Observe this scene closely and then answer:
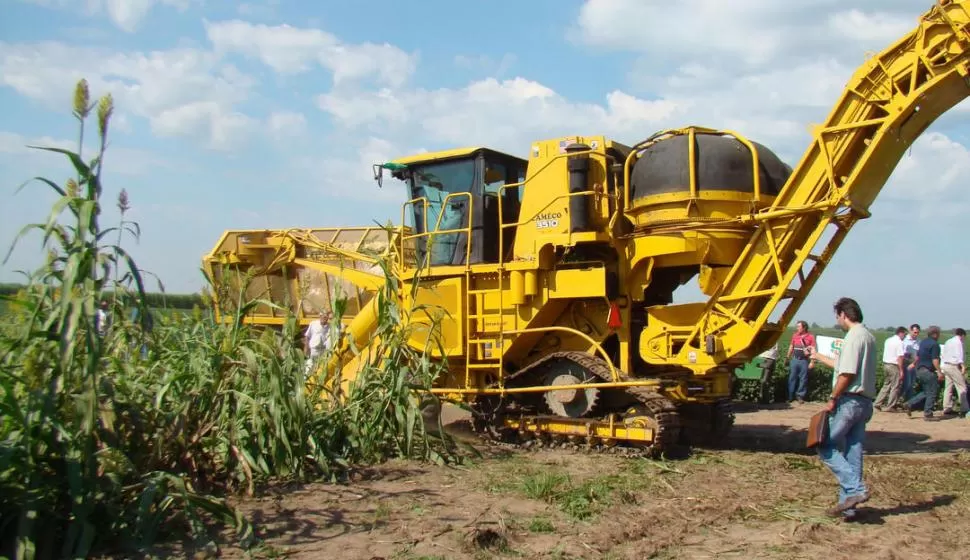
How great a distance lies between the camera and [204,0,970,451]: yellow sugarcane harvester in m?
7.63

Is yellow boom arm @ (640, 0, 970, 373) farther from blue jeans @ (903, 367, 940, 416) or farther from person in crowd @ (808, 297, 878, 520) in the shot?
blue jeans @ (903, 367, 940, 416)

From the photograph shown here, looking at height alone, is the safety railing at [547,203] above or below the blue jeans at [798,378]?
above

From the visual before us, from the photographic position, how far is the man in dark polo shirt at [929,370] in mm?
13156

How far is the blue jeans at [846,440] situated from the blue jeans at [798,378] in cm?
932

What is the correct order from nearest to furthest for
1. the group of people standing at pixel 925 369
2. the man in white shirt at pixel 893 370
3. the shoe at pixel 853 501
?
the shoe at pixel 853 501
the group of people standing at pixel 925 369
the man in white shirt at pixel 893 370

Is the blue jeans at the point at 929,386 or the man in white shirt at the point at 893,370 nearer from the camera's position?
the blue jeans at the point at 929,386

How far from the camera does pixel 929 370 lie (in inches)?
520

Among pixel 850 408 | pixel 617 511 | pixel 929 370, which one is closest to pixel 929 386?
pixel 929 370

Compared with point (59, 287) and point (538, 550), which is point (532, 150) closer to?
point (538, 550)

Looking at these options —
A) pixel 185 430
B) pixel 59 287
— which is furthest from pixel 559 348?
pixel 59 287

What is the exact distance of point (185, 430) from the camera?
18.3ft

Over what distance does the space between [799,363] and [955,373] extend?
253 cm

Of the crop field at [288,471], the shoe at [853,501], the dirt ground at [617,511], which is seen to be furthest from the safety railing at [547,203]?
the shoe at [853,501]

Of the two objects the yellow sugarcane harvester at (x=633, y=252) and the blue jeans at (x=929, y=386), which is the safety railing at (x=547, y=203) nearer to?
the yellow sugarcane harvester at (x=633, y=252)
